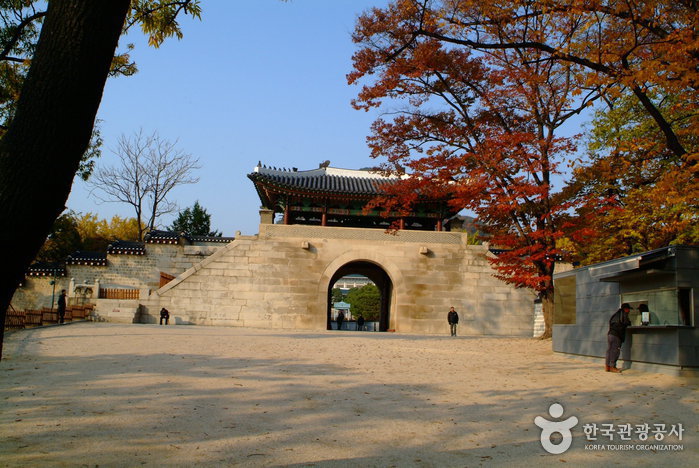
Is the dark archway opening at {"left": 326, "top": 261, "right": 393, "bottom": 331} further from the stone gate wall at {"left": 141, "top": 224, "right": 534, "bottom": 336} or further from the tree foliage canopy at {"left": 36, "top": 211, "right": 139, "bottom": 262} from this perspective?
the tree foliage canopy at {"left": 36, "top": 211, "right": 139, "bottom": 262}

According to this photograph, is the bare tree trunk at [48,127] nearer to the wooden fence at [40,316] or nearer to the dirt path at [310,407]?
the dirt path at [310,407]

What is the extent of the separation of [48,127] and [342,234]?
22.6m

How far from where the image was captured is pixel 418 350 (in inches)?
550

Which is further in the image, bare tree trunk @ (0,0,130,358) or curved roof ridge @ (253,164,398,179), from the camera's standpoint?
curved roof ridge @ (253,164,398,179)

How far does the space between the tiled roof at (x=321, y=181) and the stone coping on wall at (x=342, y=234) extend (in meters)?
1.88

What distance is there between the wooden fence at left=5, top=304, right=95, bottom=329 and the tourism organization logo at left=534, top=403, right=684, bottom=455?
1524cm

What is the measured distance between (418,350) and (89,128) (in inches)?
458

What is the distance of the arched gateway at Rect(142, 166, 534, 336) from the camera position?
24500 millimetres

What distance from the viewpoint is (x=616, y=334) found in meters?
10.4

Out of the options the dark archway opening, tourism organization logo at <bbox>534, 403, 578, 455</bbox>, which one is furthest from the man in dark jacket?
the dark archway opening

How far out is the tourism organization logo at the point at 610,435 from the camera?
6.03 m

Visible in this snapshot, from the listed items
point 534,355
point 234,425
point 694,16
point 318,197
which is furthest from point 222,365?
point 318,197

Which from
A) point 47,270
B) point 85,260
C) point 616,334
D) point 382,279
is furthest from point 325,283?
point 616,334

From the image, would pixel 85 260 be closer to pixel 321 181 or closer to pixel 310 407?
pixel 321 181
